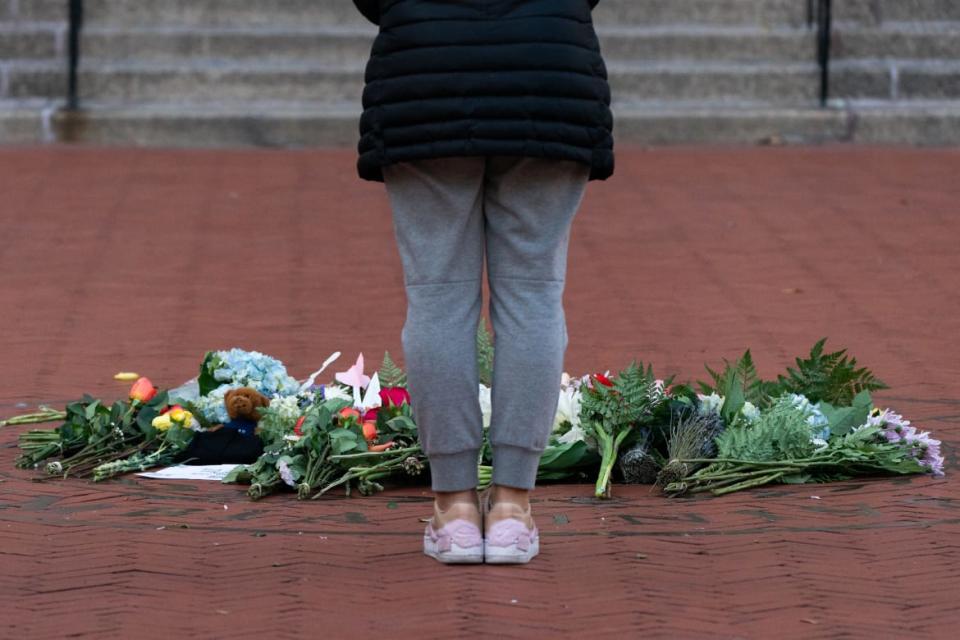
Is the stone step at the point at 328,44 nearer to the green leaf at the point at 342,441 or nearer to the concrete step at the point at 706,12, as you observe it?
the concrete step at the point at 706,12

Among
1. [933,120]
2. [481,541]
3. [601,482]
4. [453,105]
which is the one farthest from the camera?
[933,120]

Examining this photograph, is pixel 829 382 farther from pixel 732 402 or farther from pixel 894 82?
pixel 894 82

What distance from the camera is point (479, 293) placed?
4.03 meters

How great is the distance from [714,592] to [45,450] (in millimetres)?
2183

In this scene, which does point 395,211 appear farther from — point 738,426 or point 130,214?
point 130,214

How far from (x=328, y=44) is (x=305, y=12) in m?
0.44

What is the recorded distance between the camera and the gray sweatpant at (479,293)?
393 cm

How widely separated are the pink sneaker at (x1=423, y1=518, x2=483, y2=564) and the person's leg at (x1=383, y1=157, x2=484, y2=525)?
27 millimetres

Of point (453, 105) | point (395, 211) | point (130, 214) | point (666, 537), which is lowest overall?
point (130, 214)

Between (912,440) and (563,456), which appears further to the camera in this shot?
(912,440)

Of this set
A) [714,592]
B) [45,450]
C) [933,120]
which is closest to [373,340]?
[45,450]

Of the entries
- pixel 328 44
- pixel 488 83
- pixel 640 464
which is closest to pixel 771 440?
pixel 640 464

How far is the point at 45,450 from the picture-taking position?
5.12 m

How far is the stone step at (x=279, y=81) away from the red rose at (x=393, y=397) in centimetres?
813
